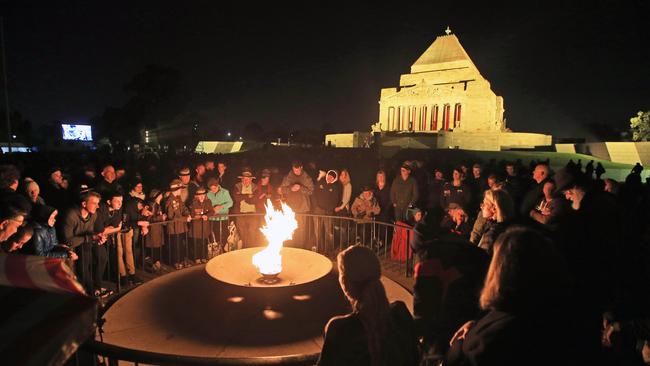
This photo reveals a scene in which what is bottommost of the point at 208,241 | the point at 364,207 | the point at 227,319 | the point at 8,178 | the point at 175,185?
the point at 227,319

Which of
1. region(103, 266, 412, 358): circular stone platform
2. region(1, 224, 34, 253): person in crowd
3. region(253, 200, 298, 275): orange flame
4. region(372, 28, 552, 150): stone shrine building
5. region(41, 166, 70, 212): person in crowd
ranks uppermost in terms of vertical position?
region(372, 28, 552, 150): stone shrine building

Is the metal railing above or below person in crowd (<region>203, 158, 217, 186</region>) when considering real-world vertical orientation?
below

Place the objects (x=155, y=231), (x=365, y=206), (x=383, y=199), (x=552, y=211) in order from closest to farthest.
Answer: (x=552, y=211) → (x=155, y=231) → (x=365, y=206) → (x=383, y=199)

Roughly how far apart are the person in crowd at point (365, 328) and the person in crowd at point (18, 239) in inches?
188

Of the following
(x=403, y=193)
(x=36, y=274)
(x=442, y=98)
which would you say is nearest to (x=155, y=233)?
(x=403, y=193)

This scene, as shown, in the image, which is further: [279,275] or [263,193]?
[263,193]

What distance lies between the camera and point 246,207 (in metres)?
10.2

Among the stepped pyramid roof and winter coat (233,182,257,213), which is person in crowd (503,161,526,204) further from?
the stepped pyramid roof

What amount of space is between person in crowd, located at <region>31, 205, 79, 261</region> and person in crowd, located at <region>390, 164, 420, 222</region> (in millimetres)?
7200

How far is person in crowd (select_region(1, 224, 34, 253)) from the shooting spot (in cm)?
501

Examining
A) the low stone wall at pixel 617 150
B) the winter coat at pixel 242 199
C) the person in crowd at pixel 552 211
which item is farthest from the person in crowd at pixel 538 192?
the low stone wall at pixel 617 150

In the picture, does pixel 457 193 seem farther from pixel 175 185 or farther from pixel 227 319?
pixel 175 185

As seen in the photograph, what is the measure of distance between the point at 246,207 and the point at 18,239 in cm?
548

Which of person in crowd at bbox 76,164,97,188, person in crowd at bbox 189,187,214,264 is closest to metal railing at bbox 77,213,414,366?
person in crowd at bbox 189,187,214,264
